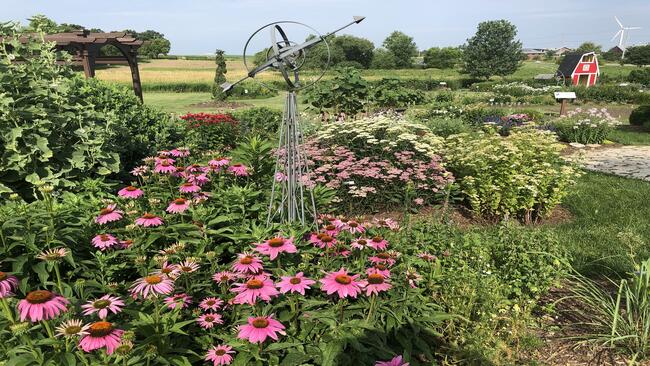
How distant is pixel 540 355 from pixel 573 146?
9.23m

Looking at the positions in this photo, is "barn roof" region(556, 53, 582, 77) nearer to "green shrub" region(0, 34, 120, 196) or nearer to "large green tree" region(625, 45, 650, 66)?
"large green tree" region(625, 45, 650, 66)

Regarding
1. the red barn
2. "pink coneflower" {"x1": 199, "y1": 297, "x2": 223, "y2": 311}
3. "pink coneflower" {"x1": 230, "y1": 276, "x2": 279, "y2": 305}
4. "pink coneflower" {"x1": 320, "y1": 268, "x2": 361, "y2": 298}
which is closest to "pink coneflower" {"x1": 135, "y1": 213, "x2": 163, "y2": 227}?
"pink coneflower" {"x1": 199, "y1": 297, "x2": 223, "y2": 311}

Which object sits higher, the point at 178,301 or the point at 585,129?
the point at 585,129

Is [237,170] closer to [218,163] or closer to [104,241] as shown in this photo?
[218,163]

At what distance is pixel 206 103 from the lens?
22969 millimetres

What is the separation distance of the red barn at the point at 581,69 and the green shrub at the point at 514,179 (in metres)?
37.9

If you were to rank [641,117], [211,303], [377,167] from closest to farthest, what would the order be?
[211,303] → [377,167] → [641,117]

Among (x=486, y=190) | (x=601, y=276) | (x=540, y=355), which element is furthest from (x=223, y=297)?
(x=486, y=190)

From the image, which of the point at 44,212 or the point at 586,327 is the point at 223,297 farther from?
the point at 586,327

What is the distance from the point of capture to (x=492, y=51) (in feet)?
173

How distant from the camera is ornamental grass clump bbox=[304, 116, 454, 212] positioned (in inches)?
198

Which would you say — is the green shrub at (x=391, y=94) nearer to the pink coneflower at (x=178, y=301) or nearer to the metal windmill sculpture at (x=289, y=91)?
the metal windmill sculpture at (x=289, y=91)

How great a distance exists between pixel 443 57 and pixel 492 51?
52.1ft

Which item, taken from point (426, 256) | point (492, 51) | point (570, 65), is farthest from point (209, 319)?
point (492, 51)
